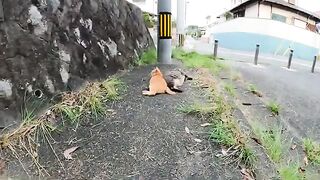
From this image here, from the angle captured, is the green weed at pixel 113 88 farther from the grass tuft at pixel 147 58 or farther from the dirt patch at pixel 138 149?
the grass tuft at pixel 147 58

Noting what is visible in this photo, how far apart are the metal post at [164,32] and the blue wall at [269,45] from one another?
2127 centimetres

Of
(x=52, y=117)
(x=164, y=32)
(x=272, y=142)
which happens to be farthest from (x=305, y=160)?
(x=164, y=32)

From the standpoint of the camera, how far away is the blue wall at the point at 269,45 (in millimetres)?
29438

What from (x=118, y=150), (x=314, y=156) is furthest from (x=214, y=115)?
(x=314, y=156)

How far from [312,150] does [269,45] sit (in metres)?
25.8

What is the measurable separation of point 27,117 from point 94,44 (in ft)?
7.28

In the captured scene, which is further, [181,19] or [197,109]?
[181,19]

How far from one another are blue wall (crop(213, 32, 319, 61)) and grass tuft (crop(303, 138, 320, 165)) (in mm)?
23607

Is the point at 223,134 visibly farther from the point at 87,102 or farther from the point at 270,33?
the point at 270,33

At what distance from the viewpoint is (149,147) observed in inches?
160

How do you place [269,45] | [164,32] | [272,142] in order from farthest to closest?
1. [269,45]
2. [164,32]
3. [272,142]

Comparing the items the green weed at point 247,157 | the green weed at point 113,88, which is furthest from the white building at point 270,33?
the green weed at point 247,157

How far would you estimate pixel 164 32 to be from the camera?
8680mm

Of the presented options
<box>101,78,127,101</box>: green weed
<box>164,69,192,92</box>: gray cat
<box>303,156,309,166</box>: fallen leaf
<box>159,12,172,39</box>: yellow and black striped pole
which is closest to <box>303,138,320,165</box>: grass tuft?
<box>303,156,309,166</box>: fallen leaf
